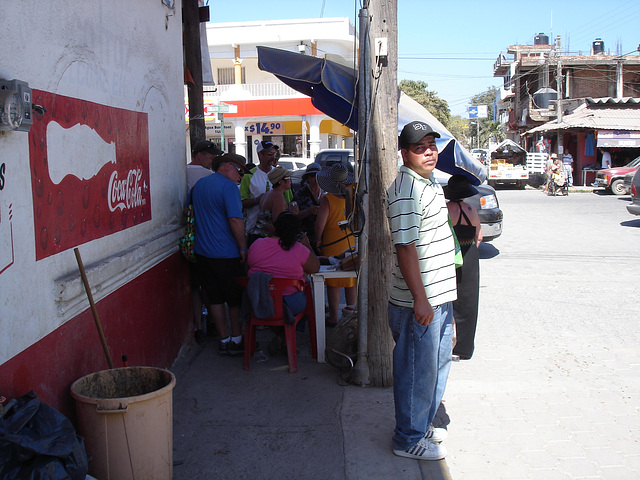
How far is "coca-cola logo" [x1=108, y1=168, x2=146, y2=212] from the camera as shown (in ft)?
12.8

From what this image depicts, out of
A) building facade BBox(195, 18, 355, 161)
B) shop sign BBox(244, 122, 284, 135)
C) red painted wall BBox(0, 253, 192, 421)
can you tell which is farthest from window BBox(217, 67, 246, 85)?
red painted wall BBox(0, 253, 192, 421)

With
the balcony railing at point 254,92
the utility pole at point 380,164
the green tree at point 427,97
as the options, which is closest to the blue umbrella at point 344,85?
the utility pole at point 380,164

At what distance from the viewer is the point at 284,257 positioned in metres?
5.14

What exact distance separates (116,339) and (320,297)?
6.74 ft

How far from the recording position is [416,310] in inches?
132

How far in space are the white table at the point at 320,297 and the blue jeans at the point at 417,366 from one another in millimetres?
1768

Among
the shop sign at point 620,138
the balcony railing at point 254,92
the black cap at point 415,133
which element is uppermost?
the balcony railing at point 254,92

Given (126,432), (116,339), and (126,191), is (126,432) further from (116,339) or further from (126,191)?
(126,191)

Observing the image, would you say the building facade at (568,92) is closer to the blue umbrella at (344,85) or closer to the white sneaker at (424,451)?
the blue umbrella at (344,85)

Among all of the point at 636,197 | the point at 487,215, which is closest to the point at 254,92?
the point at 636,197

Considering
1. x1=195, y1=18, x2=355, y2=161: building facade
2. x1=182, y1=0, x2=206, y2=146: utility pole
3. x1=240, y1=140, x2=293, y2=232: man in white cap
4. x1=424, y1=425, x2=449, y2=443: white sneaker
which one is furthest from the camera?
x1=195, y1=18, x2=355, y2=161: building facade

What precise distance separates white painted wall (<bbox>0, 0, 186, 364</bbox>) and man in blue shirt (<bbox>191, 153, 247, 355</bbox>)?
11.7 inches

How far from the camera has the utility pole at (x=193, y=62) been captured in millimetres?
7586

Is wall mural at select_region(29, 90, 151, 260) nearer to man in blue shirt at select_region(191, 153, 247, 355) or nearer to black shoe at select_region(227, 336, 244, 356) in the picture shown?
man in blue shirt at select_region(191, 153, 247, 355)
